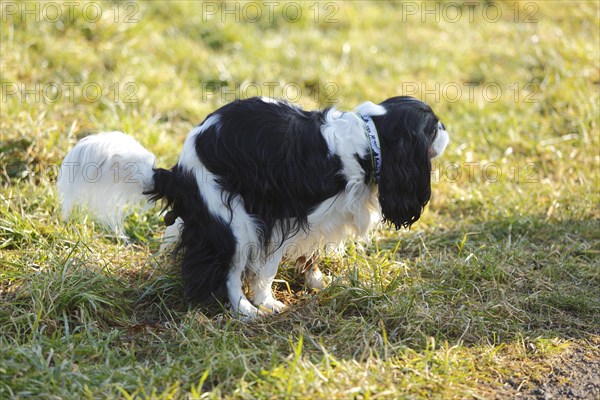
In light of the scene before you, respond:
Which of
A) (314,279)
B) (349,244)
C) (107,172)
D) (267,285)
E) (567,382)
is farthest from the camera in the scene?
(349,244)

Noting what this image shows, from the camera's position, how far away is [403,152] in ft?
11.3

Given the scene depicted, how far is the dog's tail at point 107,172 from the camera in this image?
→ 3439mm

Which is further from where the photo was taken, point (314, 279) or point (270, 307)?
point (314, 279)

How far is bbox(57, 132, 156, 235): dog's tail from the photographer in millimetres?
3439

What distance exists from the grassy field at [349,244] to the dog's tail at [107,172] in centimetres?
38

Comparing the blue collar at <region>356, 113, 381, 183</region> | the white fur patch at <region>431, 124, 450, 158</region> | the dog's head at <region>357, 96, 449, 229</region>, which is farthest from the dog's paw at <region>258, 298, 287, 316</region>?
the white fur patch at <region>431, 124, 450, 158</region>

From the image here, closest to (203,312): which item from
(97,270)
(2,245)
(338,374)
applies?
(97,270)

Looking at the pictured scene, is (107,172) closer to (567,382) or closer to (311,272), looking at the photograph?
(311,272)

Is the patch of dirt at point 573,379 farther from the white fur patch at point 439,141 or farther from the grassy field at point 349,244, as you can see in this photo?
the white fur patch at point 439,141

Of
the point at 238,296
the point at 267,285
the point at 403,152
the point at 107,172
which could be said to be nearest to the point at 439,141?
the point at 403,152

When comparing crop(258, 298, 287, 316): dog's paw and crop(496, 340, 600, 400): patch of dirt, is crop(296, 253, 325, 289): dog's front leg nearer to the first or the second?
crop(258, 298, 287, 316): dog's paw

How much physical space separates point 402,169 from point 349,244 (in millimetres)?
856

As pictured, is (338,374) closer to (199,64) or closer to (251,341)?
(251,341)

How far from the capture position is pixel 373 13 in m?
8.34
